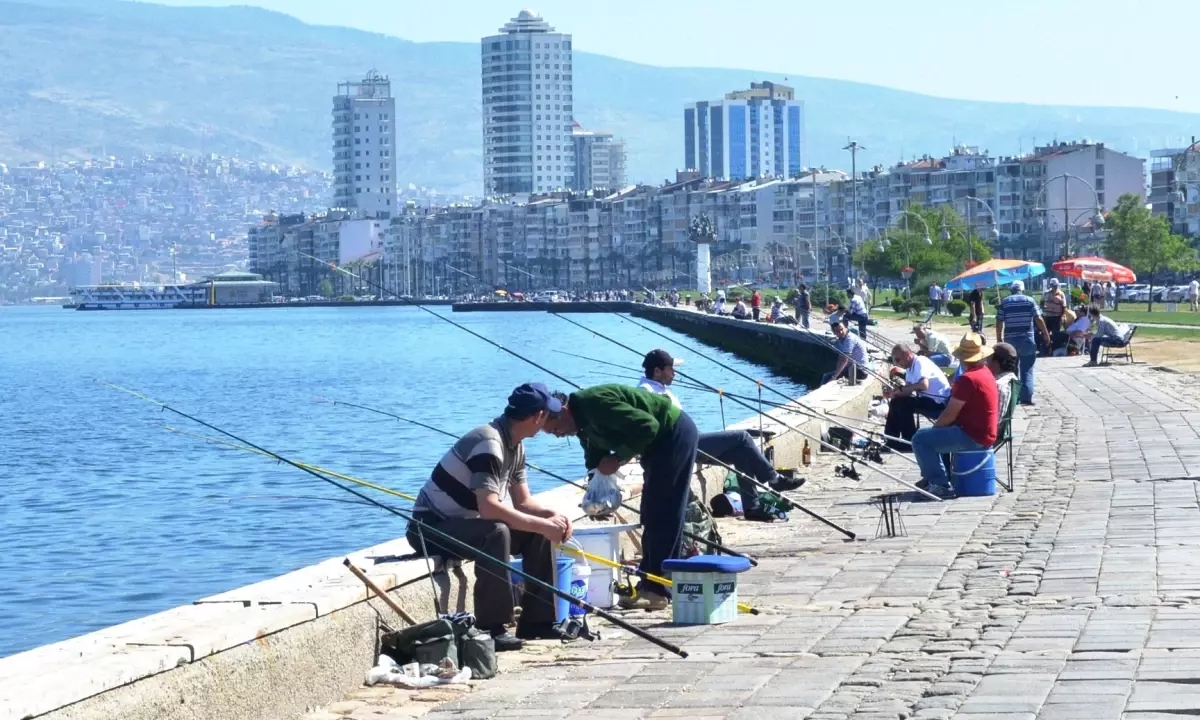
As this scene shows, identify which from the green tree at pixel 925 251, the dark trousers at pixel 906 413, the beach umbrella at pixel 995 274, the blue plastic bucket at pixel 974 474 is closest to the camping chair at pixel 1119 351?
the beach umbrella at pixel 995 274

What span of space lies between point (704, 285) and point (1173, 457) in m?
98.4

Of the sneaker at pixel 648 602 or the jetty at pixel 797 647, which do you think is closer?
the jetty at pixel 797 647

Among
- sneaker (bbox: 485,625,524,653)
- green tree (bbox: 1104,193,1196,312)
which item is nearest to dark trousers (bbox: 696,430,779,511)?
sneaker (bbox: 485,625,524,653)

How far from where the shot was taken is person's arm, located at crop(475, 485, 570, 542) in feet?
24.9

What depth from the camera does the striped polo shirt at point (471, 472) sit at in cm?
764

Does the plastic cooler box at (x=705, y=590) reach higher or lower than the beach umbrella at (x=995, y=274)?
lower

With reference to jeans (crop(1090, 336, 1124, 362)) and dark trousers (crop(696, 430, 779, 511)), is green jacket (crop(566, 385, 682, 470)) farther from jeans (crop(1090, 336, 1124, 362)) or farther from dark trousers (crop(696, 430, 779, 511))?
jeans (crop(1090, 336, 1124, 362))

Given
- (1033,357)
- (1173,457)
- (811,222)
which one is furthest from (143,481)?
(811,222)

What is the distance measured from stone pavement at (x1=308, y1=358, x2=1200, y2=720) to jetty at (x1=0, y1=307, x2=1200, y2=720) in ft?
0.05

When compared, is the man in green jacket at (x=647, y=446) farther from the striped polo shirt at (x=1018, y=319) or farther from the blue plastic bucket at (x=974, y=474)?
the striped polo shirt at (x=1018, y=319)

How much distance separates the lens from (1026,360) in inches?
815

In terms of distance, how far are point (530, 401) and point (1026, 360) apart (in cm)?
1393

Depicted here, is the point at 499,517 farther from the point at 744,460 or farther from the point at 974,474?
the point at 974,474

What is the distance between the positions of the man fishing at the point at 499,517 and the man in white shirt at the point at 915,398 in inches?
288
